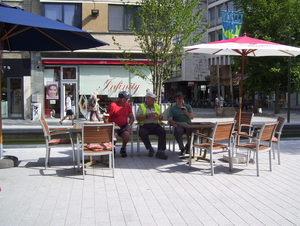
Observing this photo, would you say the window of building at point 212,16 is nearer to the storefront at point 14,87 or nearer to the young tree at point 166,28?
the storefront at point 14,87

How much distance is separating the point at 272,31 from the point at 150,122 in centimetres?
1801

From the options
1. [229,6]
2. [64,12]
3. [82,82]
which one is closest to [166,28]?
[82,82]

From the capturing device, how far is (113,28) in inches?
848

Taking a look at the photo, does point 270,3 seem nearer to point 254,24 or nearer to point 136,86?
point 254,24

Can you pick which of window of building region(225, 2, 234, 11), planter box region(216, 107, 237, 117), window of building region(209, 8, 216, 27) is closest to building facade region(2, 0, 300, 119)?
planter box region(216, 107, 237, 117)

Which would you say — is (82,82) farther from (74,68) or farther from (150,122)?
(150,122)

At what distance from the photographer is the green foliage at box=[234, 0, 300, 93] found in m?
22.3

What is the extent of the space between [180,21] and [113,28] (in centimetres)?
779

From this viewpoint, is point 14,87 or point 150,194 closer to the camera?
point 150,194

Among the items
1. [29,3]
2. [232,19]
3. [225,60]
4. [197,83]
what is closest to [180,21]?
[232,19]

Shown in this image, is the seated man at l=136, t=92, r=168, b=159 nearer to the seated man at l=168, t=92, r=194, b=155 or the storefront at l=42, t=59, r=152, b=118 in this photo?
the seated man at l=168, t=92, r=194, b=155

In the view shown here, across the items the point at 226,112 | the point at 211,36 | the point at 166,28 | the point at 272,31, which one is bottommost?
the point at 226,112

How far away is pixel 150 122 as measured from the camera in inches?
319

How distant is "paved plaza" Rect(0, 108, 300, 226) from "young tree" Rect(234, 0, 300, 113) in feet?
55.0
